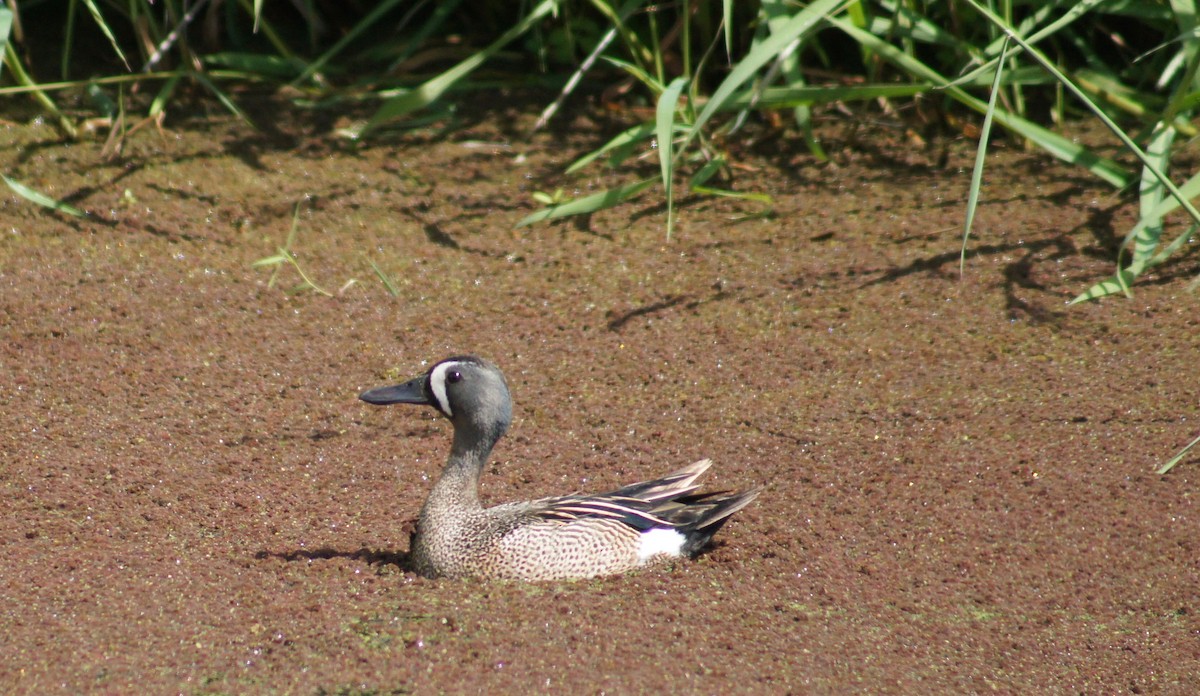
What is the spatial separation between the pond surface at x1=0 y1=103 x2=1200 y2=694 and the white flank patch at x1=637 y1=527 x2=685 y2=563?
0.09 meters

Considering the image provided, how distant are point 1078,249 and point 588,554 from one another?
2.32 metres

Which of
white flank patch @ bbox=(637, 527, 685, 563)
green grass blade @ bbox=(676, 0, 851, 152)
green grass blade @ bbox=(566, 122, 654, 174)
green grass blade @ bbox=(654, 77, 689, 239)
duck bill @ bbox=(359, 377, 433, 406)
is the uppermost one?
green grass blade @ bbox=(676, 0, 851, 152)

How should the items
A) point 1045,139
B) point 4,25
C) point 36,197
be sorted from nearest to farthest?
point 4,25, point 36,197, point 1045,139

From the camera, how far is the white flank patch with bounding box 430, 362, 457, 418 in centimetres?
301

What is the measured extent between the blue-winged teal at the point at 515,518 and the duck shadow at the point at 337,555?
0.20 feet

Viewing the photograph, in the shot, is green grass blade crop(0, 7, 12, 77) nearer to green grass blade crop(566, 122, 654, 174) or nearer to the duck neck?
green grass blade crop(566, 122, 654, 174)

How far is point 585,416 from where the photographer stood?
359 cm

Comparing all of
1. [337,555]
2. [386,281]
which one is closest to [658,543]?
[337,555]

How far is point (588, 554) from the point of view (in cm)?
293

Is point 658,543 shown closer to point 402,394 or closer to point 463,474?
point 463,474

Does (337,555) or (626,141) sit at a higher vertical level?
(626,141)

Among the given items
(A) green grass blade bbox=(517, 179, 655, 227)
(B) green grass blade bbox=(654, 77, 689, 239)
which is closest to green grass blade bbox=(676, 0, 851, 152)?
(B) green grass blade bbox=(654, 77, 689, 239)

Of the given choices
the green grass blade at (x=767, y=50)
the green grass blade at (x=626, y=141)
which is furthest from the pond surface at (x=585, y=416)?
the green grass blade at (x=767, y=50)

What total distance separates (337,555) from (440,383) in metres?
0.47
